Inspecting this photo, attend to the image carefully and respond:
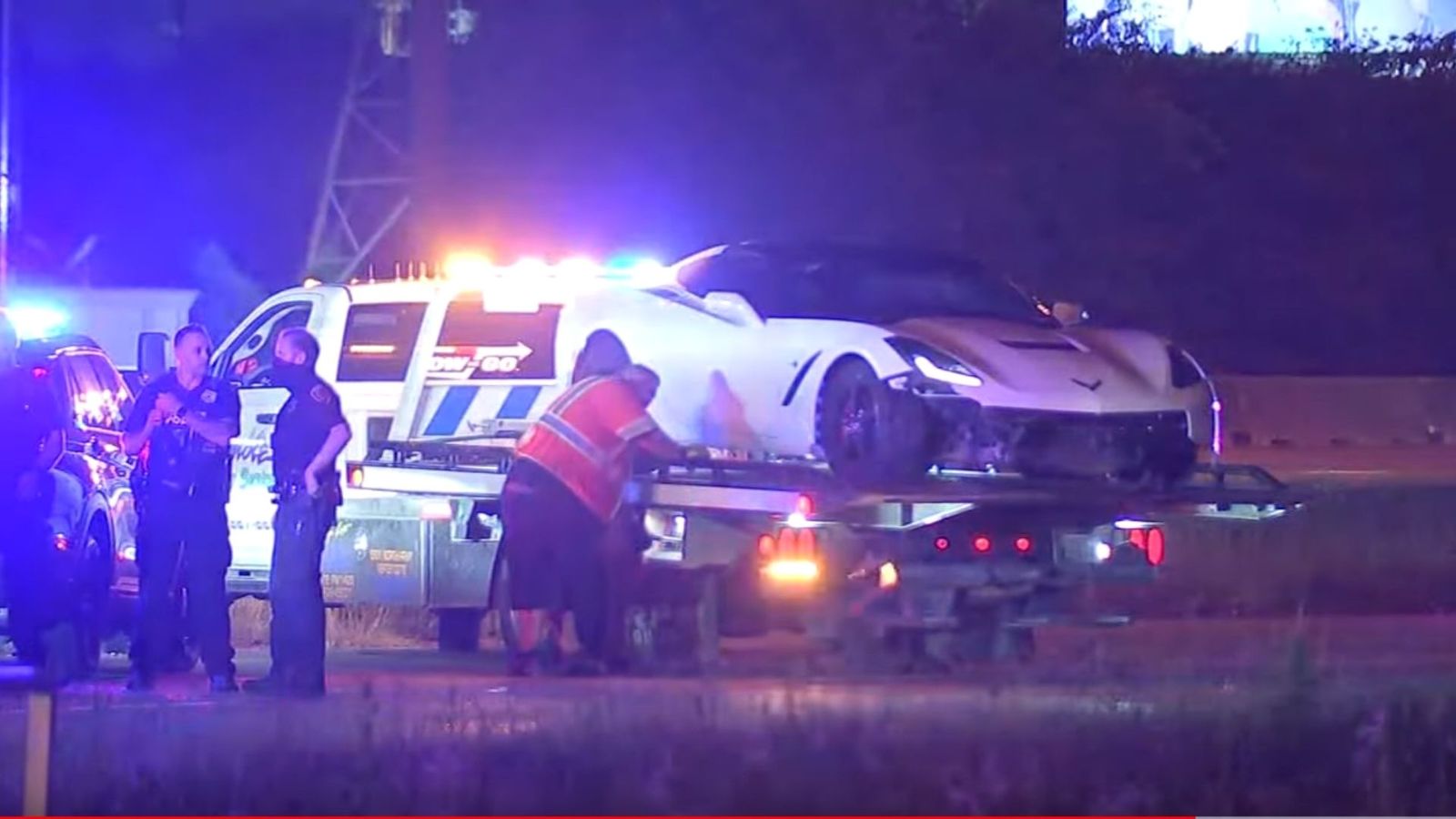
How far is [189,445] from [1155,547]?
4.86m

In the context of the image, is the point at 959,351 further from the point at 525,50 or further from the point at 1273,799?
the point at 525,50

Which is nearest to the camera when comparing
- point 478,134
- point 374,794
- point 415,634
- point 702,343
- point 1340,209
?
point 374,794

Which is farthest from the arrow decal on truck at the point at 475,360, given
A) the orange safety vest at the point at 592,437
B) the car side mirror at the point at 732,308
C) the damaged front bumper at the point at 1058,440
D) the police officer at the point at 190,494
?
the damaged front bumper at the point at 1058,440

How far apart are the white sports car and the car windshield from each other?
10mm

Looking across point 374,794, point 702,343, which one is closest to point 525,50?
point 702,343

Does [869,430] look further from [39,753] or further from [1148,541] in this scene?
[39,753]

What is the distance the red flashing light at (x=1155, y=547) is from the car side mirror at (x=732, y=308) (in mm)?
2273

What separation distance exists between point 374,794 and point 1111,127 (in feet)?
92.0

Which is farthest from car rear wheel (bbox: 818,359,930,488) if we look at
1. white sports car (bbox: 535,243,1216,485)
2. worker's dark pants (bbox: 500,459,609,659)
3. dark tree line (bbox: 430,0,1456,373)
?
dark tree line (bbox: 430,0,1456,373)

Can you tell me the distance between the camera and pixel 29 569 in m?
12.9

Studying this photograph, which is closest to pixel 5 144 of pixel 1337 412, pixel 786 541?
pixel 1337 412

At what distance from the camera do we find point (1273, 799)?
28.7 feet

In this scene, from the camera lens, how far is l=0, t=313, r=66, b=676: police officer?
41.5ft

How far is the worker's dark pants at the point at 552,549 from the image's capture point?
12766mm
